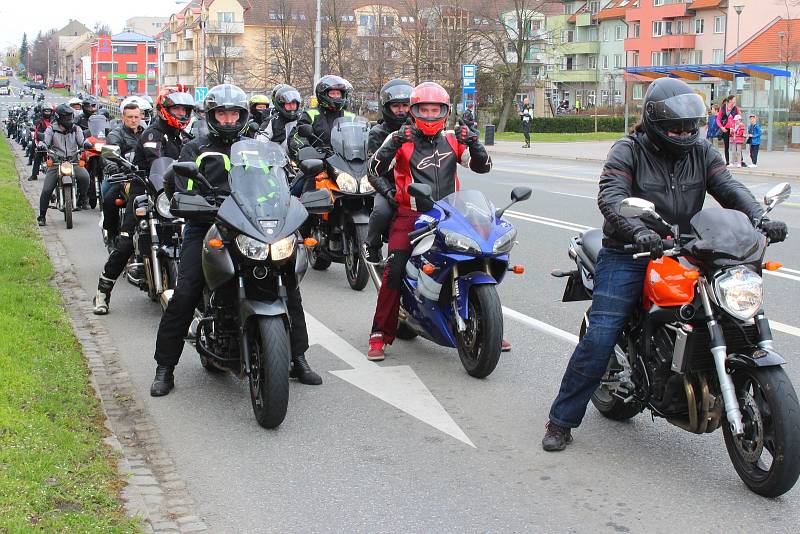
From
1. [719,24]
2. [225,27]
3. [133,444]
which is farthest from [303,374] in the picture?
[225,27]

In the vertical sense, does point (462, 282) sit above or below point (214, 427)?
above

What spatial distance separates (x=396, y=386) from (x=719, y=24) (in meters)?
93.5

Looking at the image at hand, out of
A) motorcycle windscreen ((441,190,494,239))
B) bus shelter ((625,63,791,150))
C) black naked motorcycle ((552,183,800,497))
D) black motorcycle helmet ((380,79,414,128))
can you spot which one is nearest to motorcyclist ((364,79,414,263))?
black motorcycle helmet ((380,79,414,128))

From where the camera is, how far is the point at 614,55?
109 metres

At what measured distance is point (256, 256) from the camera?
19.6 ft

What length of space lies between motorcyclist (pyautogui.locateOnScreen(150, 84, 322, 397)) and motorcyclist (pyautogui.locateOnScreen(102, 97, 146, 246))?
368cm

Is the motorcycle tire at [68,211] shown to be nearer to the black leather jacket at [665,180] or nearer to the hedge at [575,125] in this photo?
the black leather jacket at [665,180]

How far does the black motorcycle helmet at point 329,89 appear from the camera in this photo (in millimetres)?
12297

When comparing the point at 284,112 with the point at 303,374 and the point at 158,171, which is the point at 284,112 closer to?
the point at 158,171

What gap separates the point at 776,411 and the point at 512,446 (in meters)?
1.60

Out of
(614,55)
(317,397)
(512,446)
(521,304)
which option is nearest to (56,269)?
(521,304)

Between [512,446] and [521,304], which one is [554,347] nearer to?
[521,304]

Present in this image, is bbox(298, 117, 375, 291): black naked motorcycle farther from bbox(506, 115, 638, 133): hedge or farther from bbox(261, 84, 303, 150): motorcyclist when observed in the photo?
→ bbox(506, 115, 638, 133): hedge

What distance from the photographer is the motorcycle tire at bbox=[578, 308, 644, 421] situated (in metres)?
5.84
